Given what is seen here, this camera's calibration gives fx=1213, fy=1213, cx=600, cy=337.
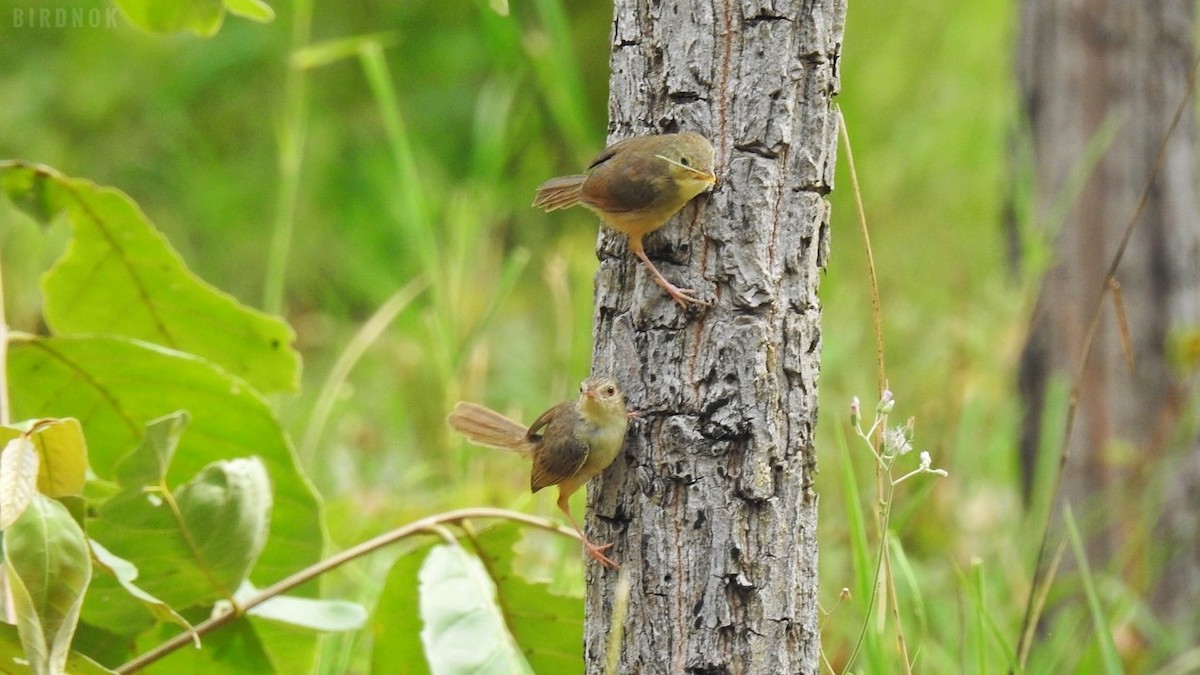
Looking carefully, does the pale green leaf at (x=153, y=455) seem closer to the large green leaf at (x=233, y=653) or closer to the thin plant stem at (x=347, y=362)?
the large green leaf at (x=233, y=653)

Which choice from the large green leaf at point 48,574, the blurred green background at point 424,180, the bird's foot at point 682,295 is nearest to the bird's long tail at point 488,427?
the bird's foot at point 682,295

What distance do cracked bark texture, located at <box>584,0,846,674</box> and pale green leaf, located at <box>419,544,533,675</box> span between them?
0.56 ft

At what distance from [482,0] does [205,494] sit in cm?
89

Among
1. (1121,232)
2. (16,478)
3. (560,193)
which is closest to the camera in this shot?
Result: (16,478)

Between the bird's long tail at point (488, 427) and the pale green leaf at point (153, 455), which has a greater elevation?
the bird's long tail at point (488, 427)

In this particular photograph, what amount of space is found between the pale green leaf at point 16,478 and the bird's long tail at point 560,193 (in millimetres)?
623

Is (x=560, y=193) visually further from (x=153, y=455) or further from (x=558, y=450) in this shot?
(x=153, y=455)

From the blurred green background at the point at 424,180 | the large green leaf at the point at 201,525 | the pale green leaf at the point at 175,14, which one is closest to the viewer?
the large green leaf at the point at 201,525

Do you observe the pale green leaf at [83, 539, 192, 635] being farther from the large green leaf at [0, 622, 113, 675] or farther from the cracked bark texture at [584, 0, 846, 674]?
the cracked bark texture at [584, 0, 846, 674]

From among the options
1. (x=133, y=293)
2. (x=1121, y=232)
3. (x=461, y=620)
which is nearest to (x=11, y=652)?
(x=461, y=620)

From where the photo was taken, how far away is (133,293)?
6.28 feet

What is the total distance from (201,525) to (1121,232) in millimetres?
3128

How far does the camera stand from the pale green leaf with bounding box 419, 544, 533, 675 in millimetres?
1416

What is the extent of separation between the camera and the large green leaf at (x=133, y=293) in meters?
1.82
